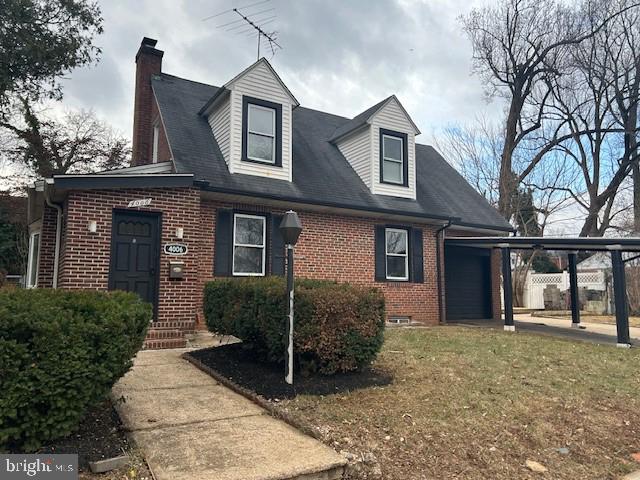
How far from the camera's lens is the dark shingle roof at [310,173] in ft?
34.2

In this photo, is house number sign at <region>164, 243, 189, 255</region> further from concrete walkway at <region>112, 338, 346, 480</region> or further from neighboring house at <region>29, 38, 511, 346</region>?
concrete walkway at <region>112, 338, 346, 480</region>

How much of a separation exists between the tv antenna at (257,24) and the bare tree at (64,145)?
1075 cm

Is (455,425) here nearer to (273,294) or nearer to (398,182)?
(273,294)

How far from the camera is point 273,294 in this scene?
5.68 metres

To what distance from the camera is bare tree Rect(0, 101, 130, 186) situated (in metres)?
20.8

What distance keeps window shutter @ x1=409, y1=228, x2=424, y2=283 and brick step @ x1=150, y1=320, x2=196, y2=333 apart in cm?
641

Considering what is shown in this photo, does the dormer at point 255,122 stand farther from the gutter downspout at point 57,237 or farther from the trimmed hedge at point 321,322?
the trimmed hedge at point 321,322

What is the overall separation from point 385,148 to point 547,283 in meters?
15.1

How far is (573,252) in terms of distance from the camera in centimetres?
1384

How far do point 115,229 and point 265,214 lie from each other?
11.1ft

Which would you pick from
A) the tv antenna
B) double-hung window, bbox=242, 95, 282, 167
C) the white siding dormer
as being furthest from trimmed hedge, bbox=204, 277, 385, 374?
the tv antenna

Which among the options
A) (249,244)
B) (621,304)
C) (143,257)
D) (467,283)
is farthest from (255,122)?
(621,304)

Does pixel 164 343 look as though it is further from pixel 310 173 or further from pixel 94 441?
pixel 310 173

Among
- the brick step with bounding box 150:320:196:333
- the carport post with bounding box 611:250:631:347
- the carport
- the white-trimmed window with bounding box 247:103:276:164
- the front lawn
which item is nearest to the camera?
the front lawn
